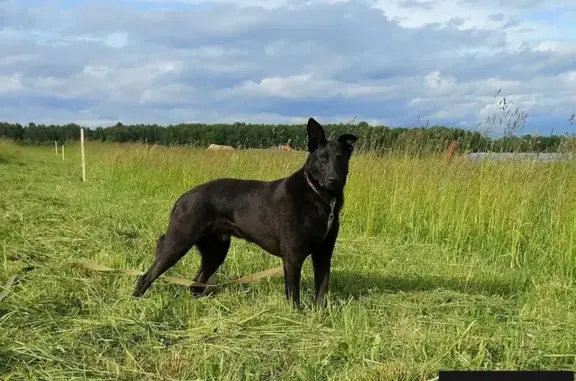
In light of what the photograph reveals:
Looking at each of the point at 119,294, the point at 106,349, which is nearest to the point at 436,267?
the point at 119,294

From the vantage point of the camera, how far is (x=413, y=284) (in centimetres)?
541

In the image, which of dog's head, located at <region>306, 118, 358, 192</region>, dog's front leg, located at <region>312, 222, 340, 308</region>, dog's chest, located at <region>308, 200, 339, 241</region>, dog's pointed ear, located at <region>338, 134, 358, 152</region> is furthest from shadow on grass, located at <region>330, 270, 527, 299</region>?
dog's pointed ear, located at <region>338, 134, 358, 152</region>

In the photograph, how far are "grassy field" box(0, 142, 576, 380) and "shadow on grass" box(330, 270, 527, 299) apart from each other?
27mm

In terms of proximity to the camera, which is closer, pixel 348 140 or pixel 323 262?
pixel 323 262

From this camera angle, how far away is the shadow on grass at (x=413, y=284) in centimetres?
516

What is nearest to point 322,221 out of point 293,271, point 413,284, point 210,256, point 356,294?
point 293,271

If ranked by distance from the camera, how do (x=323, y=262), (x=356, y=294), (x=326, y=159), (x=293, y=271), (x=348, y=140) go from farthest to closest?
(x=356, y=294)
(x=348, y=140)
(x=323, y=262)
(x=326, y=159)
(x=293, y=271)

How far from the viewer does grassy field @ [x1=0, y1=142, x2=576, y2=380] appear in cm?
326

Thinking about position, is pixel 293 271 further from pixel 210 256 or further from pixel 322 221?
pixel 210 256

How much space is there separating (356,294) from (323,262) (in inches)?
22.6

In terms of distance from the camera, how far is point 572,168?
712 cm

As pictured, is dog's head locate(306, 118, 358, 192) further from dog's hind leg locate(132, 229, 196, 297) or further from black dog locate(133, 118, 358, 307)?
dog's hind leg locate(132, 229, 196, 297)

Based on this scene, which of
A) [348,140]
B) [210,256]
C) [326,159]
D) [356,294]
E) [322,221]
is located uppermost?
[348,140]

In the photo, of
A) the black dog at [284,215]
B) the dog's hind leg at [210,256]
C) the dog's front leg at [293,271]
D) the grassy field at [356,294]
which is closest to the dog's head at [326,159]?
the black dog at [284,215]
